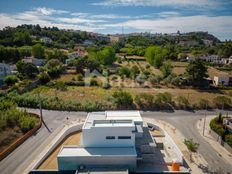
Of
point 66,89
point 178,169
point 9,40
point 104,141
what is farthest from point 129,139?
point 9,40

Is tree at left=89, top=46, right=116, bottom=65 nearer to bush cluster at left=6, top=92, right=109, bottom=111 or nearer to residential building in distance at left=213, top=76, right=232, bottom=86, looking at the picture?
residential building in distance at left=213, top=76, right=232, bottom=86

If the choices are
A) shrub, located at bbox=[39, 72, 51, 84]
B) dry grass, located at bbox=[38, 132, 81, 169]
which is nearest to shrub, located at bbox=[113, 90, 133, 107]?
dry grass, located at bbox=[38, 132, 81, 169]

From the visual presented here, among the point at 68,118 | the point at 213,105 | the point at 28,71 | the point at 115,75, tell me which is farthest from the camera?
the point at 115,75

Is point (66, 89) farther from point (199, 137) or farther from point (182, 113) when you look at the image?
point (199, 137)

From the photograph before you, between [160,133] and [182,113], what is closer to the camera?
[160,133]

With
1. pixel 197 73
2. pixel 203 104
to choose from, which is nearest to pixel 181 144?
pixel 203 104

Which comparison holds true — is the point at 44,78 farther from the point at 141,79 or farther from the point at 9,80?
the point at 141,79
